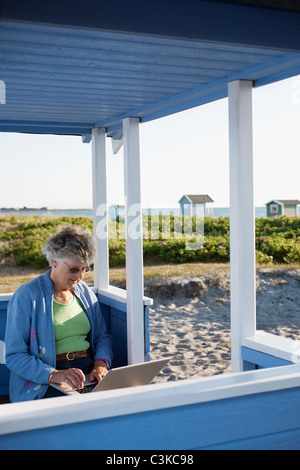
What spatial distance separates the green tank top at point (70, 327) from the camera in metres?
2.95

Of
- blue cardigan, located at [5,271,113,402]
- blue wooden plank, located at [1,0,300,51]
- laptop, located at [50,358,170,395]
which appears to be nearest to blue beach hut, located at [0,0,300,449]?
blue wooden plank, located at [1,0,300,51]

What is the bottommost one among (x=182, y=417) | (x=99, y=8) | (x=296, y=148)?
(x=182, y=417)

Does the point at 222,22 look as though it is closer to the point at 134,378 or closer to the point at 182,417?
the point at 182,417

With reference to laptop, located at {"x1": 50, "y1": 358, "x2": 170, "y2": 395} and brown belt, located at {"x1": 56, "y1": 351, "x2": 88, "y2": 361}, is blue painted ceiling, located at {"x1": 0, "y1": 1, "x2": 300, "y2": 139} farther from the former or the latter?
brown belt, located at {"x1": 56, "y1": 351, "x2": 88, "y2": 361}

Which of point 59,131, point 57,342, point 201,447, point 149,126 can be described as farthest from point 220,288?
point 149,126

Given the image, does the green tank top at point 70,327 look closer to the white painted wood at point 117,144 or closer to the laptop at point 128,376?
the laptop at point 128,376

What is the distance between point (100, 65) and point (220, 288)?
9.06 m

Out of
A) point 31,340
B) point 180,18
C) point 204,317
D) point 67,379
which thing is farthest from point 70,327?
point 204,317

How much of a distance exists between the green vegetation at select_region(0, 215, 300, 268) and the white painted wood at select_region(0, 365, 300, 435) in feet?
38.9

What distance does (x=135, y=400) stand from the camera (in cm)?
160

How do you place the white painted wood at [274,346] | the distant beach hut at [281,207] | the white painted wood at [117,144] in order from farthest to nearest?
1. the distant beach hut at [281,207]
2. the white painted wood at [117,144]
3. the white painted wood at [274,346]

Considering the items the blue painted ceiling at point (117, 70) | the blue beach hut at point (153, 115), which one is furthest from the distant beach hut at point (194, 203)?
the blue painted ceiling at point (117, 70)

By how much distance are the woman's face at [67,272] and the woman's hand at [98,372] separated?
484 millimetres

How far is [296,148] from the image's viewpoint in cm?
2639
